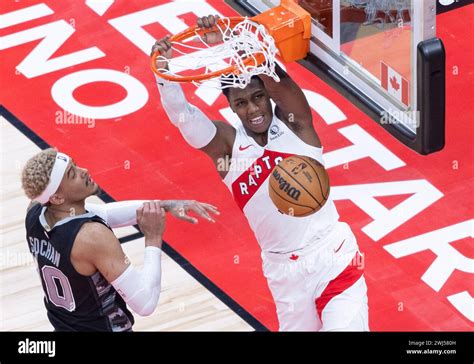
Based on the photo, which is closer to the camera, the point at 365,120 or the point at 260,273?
the point at 260,273

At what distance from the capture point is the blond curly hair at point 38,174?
7.89 metres

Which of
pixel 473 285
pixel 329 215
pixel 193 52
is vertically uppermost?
pixel 193 52

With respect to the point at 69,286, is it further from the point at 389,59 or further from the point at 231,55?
the point at 389,59

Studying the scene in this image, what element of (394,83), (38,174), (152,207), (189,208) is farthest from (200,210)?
(394,83)

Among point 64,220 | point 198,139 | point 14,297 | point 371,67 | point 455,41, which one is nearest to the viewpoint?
point 64,220

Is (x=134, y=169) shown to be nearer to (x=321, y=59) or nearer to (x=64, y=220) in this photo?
(x=321, y=59)

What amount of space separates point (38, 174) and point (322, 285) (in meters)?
1.84

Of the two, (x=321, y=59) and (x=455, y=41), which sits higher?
(x=321, y=59)

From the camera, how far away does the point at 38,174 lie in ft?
25.9

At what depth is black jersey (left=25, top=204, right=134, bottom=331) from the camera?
799cm

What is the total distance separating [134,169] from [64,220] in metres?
2.94

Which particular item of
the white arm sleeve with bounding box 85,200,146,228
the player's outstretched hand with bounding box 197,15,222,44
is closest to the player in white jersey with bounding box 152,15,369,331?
the player's outstretched hand with bounding box 197,15,222,44

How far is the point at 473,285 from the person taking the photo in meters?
9.83
